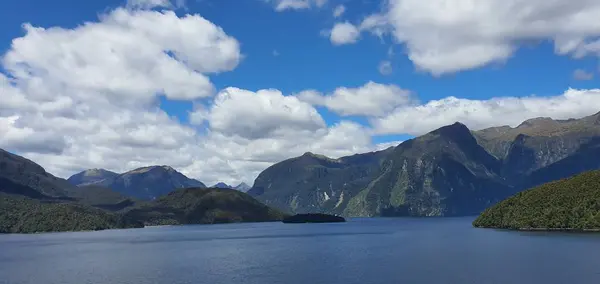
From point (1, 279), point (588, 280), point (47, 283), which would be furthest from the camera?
point (1, 279)

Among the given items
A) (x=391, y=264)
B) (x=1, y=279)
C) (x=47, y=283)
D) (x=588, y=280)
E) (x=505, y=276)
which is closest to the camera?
(x=588, y=280)

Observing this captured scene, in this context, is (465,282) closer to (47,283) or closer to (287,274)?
(287,274)

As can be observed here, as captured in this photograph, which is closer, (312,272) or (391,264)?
(312,272)

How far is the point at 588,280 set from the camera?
456ft

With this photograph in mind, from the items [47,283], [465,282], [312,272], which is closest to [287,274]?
[312,272]

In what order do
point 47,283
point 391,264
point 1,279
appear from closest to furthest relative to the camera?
point 47,283 < point 1,279 < point 391,264

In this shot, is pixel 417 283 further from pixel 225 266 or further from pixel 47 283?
pixel 47 283

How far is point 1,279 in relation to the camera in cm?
17762

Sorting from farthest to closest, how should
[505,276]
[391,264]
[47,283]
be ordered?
[391,264] → [47,283] → [505,276]

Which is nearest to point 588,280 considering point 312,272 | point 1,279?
point 312,272

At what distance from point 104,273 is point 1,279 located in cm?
3216

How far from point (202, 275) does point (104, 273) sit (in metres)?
37.9

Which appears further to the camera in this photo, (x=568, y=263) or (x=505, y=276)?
(x=568, y=263)

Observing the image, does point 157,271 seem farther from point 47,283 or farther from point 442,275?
point 442,275
